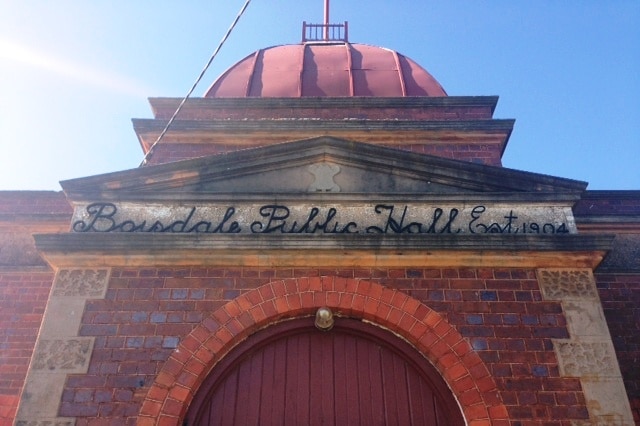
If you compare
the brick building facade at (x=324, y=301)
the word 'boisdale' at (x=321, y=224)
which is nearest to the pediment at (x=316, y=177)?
the brick building facade at (x=324, y=301)

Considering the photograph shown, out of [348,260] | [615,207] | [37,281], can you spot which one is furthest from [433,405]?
[37,281]

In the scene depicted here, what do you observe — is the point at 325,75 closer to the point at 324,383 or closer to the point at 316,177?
the point at 316,177

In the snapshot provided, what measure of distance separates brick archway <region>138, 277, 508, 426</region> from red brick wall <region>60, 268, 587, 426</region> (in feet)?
0.31

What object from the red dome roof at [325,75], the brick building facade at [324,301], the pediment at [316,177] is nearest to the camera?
the brick building facade at [324,301]

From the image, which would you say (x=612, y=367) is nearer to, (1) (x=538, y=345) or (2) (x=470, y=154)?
(1) (x=538, y=345)

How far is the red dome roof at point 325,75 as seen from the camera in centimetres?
1098

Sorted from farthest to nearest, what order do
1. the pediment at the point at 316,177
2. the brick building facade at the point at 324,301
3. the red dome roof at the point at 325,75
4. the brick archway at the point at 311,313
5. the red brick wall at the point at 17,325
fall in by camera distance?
the red dome roof at the point at 325,75, the red brick wall at the point at 17,325, the pediment at the point at 316,177, the brick building facade at the point at 324,301, the brick archway at the point at 311,313

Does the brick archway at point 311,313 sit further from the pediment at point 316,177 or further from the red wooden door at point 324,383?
the pediment at point 316,177

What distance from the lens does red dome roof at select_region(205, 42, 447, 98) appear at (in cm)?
1098

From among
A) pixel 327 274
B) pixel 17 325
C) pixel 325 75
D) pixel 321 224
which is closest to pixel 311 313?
pixel 327 274

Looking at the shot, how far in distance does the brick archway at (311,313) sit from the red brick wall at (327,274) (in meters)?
0.10

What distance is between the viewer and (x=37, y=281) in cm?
809

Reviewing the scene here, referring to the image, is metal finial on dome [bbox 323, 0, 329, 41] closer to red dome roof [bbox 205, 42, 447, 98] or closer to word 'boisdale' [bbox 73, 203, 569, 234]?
red dome roof [bbox 205, 42, 447, 98]

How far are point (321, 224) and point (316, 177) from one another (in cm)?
70
